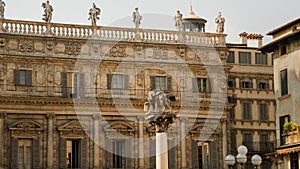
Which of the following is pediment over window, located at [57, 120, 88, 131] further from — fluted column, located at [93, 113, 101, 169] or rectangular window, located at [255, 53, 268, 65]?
rectangular window, located at [255, 53, 268, 65]

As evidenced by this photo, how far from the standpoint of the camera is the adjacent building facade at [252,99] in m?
67.4

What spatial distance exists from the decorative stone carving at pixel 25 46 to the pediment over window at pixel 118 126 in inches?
295

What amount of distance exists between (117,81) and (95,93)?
199 cm

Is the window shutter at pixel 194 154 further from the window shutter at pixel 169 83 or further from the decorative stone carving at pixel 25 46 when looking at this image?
the decorative stone carving at pixel 25 46

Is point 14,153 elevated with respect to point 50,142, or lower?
lower

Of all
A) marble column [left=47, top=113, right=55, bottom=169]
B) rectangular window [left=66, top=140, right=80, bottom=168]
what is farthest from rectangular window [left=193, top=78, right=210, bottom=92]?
marble column [left=47, top=113, right=55, bottom=169]

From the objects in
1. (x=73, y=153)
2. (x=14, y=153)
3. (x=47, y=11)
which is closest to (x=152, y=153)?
(x=73, y=153)

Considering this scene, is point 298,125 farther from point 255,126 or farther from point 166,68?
point 255,126

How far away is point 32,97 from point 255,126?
70.3 feet

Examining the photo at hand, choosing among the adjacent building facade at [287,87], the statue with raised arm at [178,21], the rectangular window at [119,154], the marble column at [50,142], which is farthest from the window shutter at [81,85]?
the adjacent building facade at [287,87]

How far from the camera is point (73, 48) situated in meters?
57.0

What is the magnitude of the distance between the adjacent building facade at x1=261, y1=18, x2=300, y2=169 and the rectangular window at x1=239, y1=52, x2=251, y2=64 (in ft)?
49.7

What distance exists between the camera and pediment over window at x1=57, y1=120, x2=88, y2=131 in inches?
2190

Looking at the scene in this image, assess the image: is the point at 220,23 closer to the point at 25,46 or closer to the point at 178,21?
the point at 178,21
